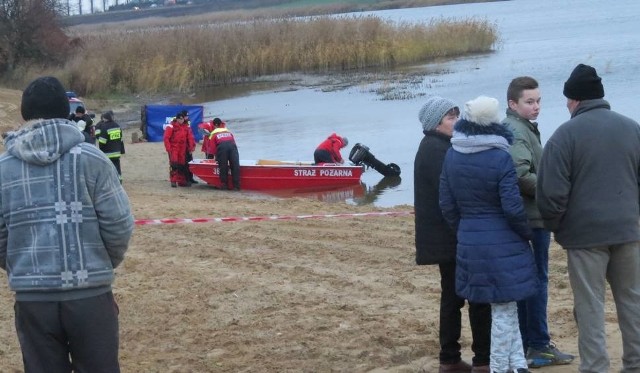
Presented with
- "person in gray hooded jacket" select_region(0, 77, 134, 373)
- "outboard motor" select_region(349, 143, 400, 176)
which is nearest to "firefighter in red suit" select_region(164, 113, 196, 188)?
"outboard motor" select_region(349, 143, 400, 176)

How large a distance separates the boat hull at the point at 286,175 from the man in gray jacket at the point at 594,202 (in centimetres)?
1336

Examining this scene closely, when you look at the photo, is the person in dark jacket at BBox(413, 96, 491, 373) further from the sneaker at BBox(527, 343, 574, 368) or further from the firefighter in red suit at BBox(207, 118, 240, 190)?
the firefighter in red suit at BBox(207, 118, 240, 190)

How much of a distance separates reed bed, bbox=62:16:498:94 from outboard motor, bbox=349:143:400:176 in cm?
2764

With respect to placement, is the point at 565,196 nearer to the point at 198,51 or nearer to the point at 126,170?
the point at 126,170

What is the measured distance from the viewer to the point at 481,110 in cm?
549

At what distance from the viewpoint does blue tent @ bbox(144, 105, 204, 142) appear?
2678 cm

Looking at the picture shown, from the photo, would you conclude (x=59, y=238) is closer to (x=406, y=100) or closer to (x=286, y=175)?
(x=286, y=175)

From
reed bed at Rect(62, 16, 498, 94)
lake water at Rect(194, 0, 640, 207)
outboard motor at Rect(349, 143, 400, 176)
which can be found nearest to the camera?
outboard motor at Rect(349, 143, 400, 176)

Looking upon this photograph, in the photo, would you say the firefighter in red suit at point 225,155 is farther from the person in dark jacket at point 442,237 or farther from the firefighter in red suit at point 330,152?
the person in dark jacket at point 442,237

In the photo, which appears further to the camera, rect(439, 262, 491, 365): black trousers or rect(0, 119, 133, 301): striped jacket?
rect(439, 262, 491, 365): black trousers

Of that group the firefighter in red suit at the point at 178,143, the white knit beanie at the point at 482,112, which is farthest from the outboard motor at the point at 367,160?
the white knit beanie at the point at 482,112

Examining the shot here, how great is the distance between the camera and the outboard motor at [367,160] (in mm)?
19969

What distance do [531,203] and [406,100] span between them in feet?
101

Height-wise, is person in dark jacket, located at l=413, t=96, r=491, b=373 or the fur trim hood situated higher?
the fur trim hood
